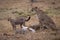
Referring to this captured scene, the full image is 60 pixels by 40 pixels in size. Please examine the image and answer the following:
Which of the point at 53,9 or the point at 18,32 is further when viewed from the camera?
the point at 53,9

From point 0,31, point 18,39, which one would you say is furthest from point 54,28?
point 0,31

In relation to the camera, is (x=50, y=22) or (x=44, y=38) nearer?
(x=44, y=38)

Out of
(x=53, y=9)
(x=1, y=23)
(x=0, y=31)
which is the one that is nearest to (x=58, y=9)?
(x=53, y=9)

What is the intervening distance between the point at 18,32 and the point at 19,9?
5818 mm

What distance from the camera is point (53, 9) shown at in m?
14.9

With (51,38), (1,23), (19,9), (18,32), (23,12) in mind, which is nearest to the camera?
(51,38)

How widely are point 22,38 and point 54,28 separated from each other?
152cm

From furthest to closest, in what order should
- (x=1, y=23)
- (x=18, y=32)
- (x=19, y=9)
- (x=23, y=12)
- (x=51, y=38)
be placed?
(x=19, y=9)
(x=23, y=12)
(x=1, y=23)
(x=18, y=32)
(x=51, y=38)

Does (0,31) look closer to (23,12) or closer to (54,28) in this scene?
(54,28)

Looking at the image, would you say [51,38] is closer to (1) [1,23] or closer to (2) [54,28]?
(2) [54,28]

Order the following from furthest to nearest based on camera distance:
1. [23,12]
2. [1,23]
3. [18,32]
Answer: [23,12] → [1,23] → [18,32]

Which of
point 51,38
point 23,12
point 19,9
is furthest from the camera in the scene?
point 19,9

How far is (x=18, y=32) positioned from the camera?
384 inches

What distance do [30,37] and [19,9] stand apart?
6584mm
